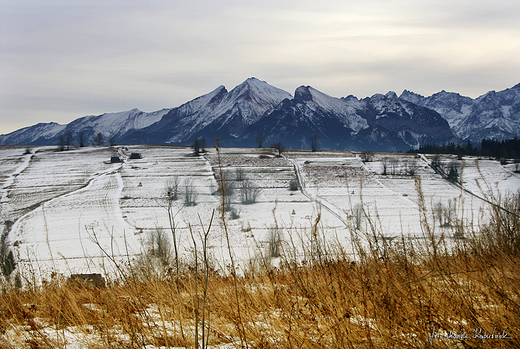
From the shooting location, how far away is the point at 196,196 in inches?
2277

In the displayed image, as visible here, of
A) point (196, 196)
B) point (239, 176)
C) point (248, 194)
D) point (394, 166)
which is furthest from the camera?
point (394, 166)

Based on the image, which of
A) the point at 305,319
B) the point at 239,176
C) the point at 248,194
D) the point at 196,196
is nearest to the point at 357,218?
the point at 305,319

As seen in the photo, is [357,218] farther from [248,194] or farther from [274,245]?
[248,194]

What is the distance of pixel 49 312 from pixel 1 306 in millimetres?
598

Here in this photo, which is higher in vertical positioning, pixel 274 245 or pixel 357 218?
pixel 357 218

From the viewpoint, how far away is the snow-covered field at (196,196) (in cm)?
3256

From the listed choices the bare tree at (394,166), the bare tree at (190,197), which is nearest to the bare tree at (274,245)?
the bare tree at (190,197)

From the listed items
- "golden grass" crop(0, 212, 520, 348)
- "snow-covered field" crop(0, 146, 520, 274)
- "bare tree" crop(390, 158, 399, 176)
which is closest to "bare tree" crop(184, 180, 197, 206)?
"snow-covered field" crop(0, 146, 520, 274)

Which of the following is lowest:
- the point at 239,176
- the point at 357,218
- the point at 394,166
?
the point at 239,176

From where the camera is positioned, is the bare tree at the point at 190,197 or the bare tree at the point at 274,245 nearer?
the bare tree at the point at 274,245

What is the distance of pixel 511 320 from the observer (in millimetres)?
2619

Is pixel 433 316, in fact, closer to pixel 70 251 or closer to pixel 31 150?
pixel 70 251

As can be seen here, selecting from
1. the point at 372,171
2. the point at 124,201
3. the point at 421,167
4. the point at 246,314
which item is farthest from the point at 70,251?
the point at 421,167

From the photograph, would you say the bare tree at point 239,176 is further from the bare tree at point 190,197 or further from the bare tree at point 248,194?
the bare tree at point 190,197
